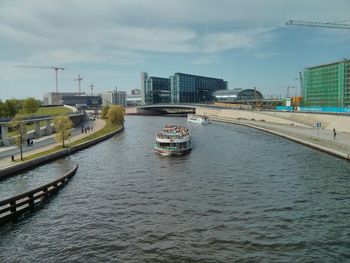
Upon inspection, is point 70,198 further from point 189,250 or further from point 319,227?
point 319,227

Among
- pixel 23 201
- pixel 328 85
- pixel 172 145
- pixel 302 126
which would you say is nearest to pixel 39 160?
pixel 23 201

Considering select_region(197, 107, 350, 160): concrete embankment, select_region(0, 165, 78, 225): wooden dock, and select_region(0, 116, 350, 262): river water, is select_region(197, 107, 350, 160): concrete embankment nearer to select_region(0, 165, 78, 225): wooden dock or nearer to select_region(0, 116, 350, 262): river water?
select_region(0, 116, 350, 262): river water

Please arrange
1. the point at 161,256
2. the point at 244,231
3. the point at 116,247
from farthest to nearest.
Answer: the point at 244,231 < the point at 116,247 < the point at 161,256

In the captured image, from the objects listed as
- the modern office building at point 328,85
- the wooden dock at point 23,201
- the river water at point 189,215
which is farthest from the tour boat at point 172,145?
the modern office building at point 328,85

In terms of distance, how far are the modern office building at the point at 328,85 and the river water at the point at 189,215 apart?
114m

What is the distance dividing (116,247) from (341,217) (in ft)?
54.4

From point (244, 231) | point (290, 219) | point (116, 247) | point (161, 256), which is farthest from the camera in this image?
point (290, 219)

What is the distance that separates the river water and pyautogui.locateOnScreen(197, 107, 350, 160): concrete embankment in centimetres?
1011

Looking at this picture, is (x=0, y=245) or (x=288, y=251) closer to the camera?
(x=288, y=251)

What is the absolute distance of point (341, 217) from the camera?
88.6ft

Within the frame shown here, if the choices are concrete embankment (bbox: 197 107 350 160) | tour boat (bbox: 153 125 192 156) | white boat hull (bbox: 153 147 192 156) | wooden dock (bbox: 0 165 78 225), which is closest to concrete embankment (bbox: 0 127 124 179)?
wooden dock (bbox: 0 165 78 225)

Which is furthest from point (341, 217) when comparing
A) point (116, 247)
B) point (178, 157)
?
point (178, 157)

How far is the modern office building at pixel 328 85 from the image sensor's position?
493ft

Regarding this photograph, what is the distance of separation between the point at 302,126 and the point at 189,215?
79535 millimetres
